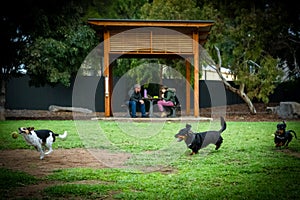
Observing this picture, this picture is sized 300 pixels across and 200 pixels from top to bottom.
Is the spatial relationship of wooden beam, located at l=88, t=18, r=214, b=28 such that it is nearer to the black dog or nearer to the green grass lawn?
the green grass lawn

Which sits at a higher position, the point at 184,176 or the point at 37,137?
the point at 37,137

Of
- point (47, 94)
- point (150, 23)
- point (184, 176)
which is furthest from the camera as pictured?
point (47, 94)

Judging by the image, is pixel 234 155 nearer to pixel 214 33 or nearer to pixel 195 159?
pixel 195 159

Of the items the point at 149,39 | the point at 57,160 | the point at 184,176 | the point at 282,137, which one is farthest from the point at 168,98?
the point at 184,176

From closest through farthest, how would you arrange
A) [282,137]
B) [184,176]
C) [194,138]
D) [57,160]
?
[184,176] → [57,160] → [194,138] → [282,137]

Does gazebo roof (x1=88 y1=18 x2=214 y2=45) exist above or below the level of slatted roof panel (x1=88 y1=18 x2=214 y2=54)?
above

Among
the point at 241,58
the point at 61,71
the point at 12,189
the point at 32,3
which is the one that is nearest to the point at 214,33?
the point at 241,58

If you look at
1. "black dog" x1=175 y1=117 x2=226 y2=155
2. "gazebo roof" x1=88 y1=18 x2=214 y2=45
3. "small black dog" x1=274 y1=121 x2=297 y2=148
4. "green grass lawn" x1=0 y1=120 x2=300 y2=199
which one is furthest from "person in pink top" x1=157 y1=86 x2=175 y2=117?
"black dog" x1=175 y1=117 x2=226 y2=155

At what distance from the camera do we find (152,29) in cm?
1561

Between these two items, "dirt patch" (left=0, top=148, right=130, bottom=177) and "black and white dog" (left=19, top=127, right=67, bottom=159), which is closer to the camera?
"dirt patch" (left=0, top=148, right=130, bottom=177)

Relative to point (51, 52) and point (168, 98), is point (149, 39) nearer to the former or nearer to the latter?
point (168, 98)

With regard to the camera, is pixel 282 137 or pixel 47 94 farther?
pixel 47 94

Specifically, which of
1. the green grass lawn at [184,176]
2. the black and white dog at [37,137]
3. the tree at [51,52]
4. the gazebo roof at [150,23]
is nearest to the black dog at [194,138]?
the green grass lawn at [184,176]

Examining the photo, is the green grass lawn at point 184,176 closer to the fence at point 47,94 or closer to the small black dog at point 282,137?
Answer: the small black dog at point 282,137
